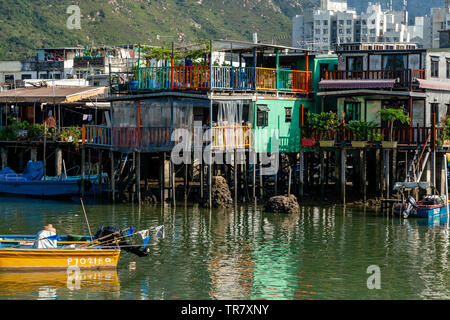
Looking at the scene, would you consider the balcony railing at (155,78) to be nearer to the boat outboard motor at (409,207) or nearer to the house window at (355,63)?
the house window at (355,63)

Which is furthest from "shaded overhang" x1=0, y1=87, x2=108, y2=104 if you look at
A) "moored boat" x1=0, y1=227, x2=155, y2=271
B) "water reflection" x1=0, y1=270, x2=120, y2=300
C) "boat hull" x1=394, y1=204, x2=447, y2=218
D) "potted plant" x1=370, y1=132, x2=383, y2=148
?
"water reflection" x1=0, y1=270, x2=120, y2=300

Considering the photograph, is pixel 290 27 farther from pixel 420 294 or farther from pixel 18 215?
pixel 420 294

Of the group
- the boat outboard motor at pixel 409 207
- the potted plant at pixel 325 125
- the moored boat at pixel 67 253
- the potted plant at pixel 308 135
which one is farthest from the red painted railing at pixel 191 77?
the moored boat at pixel 67 253

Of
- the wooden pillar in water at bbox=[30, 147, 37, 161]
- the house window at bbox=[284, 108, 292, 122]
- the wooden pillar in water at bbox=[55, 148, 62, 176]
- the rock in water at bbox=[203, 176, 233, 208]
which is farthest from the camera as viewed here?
the wooden pillar in water at bbox=[30, 147, 37, 161]

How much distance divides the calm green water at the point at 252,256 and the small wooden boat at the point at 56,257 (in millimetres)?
336

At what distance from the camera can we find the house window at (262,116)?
1921 inches

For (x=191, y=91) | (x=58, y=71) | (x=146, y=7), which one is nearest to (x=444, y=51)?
(x=191, y=91)

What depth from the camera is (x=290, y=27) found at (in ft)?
575

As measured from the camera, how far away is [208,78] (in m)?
46.3

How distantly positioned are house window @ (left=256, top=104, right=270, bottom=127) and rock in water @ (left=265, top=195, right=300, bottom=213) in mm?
6080

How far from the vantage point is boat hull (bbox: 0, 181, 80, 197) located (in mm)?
52062

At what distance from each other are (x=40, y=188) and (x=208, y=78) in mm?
14286

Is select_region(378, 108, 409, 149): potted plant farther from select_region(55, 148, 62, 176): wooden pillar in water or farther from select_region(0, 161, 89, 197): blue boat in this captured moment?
select_region(55, 148, 62, 176): wooden pillar in water

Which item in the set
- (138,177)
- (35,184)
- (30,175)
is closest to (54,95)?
(30,175)
